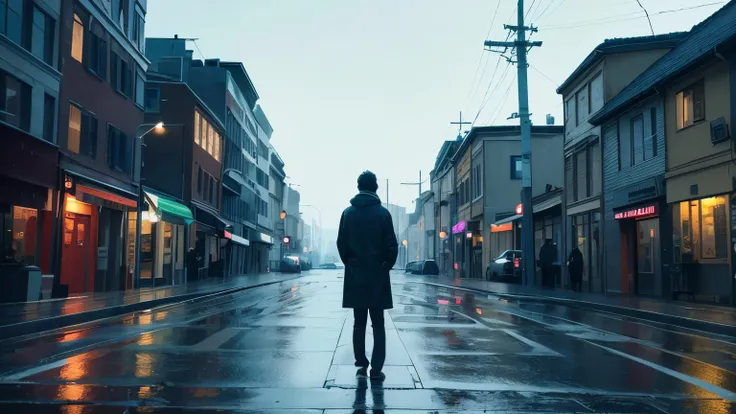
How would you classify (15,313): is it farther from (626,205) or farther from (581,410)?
(626,205)

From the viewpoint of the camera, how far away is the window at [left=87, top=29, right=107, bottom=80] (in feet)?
81.8

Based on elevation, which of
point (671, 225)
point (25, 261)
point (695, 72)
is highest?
point (695, 72)

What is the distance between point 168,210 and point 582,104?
18.4 meters

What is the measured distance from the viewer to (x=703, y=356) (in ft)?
Answer: 31.7

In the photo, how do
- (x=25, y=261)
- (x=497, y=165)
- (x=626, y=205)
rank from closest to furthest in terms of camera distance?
(x=25, y=261) → (x=626, y=205) → (x=497, y=165)

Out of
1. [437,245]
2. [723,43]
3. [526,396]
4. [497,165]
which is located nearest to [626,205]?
[723,43]

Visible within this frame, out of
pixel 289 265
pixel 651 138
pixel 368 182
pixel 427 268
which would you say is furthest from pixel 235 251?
pixel 368 182

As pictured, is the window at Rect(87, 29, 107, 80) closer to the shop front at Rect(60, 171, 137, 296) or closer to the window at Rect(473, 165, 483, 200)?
the shop front at Rect(60, 171, 137, 296)

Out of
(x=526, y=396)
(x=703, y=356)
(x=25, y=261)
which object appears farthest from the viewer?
(x=25, y=261)

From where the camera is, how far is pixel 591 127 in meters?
30.2

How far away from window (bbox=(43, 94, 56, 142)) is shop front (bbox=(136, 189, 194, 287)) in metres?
8.44

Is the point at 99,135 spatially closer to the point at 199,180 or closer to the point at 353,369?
the point at 199,180

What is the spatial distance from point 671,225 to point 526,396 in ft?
60.2

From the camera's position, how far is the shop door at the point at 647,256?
2441cm
